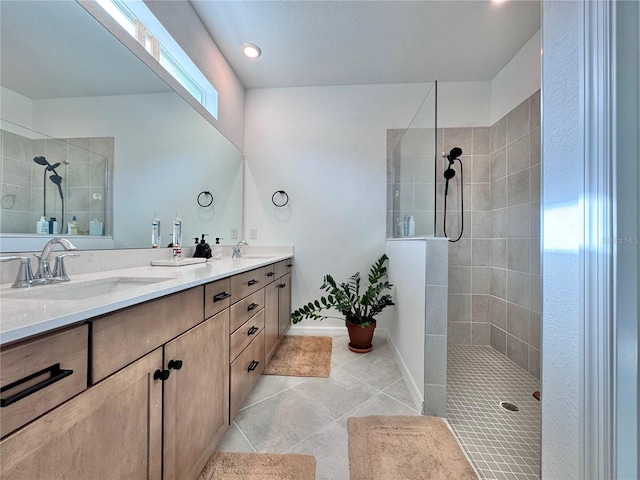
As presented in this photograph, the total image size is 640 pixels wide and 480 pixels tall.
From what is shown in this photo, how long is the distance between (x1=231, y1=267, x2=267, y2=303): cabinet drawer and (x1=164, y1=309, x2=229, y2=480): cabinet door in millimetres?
128

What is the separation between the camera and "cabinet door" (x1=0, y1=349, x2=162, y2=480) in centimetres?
41

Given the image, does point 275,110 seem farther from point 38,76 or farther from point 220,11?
point 38,76

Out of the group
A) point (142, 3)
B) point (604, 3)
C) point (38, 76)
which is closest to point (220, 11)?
point (142, 3)

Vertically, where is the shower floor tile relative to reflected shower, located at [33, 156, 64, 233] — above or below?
below

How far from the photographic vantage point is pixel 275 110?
257cm

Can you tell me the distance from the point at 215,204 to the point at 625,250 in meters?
2.28

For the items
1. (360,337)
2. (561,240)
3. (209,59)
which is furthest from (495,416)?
(209,59)

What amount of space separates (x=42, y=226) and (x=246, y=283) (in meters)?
0.81

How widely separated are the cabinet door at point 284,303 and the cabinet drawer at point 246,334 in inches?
19.5

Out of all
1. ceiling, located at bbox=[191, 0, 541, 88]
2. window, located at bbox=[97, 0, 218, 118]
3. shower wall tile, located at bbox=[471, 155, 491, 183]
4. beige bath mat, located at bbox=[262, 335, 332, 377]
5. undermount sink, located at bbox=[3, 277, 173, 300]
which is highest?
ceiling, located at bbox=[191, 0, 541, 88]

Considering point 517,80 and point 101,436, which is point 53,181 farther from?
point 517,80

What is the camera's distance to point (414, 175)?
1.89 meters

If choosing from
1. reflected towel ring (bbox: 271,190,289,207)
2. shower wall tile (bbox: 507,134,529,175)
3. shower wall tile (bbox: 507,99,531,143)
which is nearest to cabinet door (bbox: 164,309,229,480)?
reflected towel ring (bbox: 271,190,289,207)

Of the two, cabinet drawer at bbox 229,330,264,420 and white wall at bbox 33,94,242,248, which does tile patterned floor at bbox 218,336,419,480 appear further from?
white wall at bbox 33,94,242,248
